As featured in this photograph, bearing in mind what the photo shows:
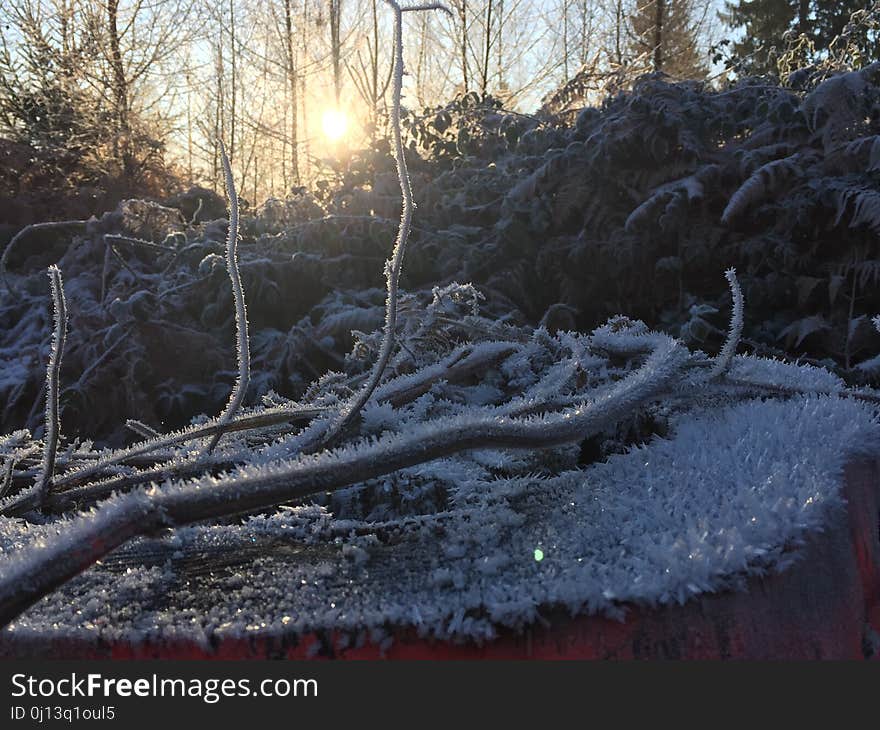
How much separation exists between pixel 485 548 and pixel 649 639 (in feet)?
0.47

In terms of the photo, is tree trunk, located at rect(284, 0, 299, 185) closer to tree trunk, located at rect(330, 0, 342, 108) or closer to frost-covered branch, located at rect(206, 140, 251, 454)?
tree trunk, located at rect(330, 0, 342, 108)

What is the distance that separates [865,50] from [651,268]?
2.51 meters

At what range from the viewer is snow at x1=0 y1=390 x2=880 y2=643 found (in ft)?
1.51

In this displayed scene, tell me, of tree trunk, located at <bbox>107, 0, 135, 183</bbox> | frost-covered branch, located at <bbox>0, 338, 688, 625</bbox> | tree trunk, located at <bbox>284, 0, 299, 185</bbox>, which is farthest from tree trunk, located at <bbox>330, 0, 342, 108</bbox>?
frost-covered branch, located at <bbox>0, 338, 688, 625</bbox>

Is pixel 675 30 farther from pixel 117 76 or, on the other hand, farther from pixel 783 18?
pixel 117 76

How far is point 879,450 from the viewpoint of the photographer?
2.23ft

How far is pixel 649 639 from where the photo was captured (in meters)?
0.45

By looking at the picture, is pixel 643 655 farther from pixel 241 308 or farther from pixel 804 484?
pixel 241 308

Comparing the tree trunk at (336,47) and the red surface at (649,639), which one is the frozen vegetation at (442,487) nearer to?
the red surface at (649,639)

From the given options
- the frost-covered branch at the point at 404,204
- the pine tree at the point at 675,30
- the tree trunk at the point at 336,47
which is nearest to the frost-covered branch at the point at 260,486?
the frost-covered branch at the point at 404,204

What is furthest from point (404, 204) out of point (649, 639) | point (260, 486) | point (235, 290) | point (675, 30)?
point (675, 30)

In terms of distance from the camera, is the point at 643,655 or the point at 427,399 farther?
the point at 427,399

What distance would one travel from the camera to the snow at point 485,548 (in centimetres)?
46

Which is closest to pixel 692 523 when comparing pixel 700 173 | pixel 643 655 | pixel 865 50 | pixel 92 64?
pixel 643 655
